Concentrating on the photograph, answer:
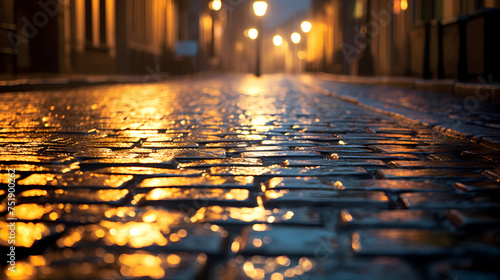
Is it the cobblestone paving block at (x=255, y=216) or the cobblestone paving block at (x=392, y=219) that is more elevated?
the cobblestone paving block at (x=255, y=216)

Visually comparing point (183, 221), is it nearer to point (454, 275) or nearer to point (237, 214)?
point (237, 214)

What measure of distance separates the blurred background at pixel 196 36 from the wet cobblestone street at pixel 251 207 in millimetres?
5677

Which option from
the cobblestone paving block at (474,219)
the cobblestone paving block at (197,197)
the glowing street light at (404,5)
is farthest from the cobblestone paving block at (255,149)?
the glowing street light at (404,5)

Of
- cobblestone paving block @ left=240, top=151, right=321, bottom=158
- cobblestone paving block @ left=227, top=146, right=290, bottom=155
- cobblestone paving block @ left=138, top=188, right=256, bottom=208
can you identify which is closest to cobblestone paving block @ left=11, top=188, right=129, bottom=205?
cobblestone paving block @ left=138, top=188, right=256, bottom=208

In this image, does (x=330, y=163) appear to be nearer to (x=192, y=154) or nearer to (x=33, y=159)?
(x=192, y=154)

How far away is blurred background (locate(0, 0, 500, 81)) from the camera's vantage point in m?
9.41

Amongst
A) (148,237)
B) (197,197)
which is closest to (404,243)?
(148,237)

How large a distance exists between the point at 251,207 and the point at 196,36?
129 ft

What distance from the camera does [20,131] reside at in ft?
14.8

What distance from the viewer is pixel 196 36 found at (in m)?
40.3

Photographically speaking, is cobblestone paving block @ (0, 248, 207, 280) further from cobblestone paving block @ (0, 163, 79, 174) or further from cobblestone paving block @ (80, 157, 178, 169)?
cobblestone paving block @ (80, 157, 178, 169)

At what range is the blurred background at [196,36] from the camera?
9406 mm

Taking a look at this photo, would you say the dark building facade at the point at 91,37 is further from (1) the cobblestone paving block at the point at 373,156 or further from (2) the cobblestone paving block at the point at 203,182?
(2) the cobblestone paving block at the point at 203,182

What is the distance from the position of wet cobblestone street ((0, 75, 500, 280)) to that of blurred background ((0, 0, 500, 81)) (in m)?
5.68
